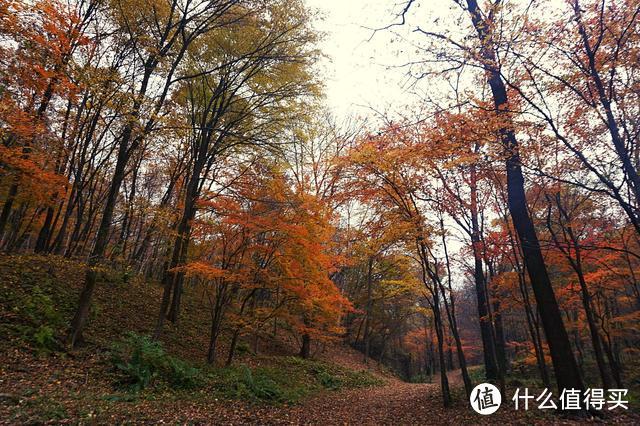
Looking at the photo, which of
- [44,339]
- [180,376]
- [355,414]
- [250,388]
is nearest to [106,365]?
[44,339]

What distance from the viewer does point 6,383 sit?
218 inches

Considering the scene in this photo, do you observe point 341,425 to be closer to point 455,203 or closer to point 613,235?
point 455,203

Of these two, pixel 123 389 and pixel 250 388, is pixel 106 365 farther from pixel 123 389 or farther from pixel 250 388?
pixel 250 388

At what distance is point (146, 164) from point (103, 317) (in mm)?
15093

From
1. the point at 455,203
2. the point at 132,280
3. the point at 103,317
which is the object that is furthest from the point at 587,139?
the point at 132,280

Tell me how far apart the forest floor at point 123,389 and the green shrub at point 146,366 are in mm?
163

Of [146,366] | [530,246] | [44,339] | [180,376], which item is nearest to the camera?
[530,246]

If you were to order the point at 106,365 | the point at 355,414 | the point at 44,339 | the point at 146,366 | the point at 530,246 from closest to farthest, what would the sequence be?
the point at 530,246 → the point at 44,339 → the point at 106,365 → the point at 146,366 → the point at 355,414

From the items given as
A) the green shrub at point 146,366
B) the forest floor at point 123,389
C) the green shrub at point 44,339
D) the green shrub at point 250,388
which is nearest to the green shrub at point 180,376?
the green shrub at point 146,366

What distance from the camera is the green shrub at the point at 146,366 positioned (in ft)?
24.1

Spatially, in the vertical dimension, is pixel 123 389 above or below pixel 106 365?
below

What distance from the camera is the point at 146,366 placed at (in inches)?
304

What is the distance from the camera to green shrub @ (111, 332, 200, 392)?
7.35 meters

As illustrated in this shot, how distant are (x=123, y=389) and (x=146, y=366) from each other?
2.78 feet
